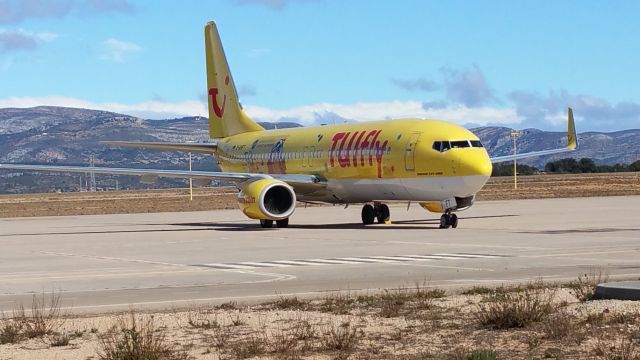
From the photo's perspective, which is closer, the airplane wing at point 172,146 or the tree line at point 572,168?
the airplane wing at point 172,146

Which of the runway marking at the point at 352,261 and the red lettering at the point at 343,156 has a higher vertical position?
the red lettering at the point at 343,156

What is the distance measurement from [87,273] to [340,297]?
8246mm

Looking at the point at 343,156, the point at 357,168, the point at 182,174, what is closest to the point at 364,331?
the point at 357,168

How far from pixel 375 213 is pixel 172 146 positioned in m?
10.6

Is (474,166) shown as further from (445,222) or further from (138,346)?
(138,346)

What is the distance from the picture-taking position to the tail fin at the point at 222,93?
173 feet

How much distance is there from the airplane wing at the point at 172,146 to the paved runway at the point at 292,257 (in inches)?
151

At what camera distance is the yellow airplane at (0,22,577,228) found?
37125mm

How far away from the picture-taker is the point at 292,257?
26.0 m

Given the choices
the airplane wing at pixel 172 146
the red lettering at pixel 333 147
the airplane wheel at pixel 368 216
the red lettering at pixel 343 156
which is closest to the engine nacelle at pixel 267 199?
the red lettering at pixel 333 147

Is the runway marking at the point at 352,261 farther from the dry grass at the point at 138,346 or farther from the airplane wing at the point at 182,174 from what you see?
the airplane wing at the point at 182,174

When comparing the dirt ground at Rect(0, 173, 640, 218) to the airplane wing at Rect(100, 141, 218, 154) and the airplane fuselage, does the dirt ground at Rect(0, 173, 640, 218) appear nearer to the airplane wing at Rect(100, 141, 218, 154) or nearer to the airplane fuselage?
the airplane wing at Rect(100, 141, 218, 154)

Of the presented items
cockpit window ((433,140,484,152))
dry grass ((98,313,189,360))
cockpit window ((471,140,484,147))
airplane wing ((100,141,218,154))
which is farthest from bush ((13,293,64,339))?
airplane wing ((100,141,218,154))

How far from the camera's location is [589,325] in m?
12.6
